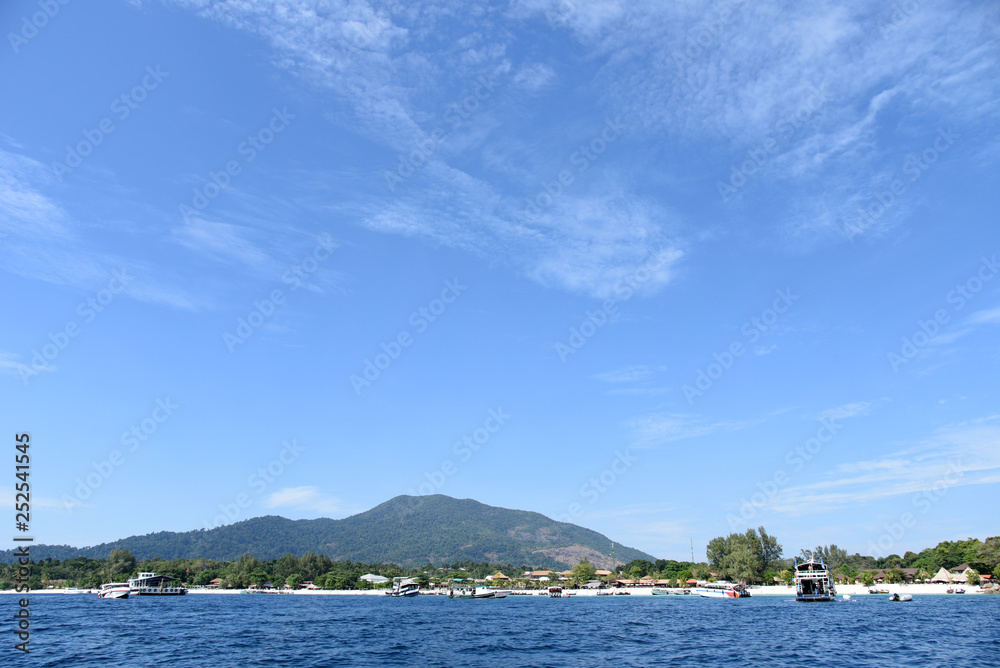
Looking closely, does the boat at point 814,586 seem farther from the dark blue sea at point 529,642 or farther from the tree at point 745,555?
the tree at point 745,555

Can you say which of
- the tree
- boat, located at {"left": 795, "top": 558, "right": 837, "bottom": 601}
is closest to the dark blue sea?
boat, located at {"left": 795, "top": 558, "right": 837, "bottom": 601}

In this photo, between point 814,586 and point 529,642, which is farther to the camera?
point 814,586

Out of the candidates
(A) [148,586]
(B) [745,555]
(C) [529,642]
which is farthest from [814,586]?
(A) [148,586]

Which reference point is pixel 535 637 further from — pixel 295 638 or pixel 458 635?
pixel 295 638

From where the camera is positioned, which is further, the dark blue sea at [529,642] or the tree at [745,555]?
the tree at [745,555]

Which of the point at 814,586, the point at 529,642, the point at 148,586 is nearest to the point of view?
the point at 529,642

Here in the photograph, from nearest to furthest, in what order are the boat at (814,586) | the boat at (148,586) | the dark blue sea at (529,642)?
the dark blue sea at (529,642)
the boat at (814,586)
the boat at (148,586)

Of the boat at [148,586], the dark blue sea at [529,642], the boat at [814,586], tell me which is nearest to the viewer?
the dark blue sea at [529,642]

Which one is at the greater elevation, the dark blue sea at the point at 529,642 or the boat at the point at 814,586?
the dark blue sea at the point at 529,642

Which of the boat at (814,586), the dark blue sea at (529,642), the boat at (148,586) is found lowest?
the boat at (148,586)

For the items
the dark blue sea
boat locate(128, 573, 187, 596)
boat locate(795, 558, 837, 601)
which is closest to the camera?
the dark blue sea

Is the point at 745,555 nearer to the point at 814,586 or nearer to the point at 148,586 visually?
the point at 814,586

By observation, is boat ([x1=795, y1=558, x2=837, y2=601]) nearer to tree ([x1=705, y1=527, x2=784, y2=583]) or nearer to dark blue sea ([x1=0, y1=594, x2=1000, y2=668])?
dark blue sea ([x1=0, y1=594, x2=1000, y2=668])

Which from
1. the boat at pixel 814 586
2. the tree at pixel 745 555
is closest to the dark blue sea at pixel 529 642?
the boat at pixel 814 586
